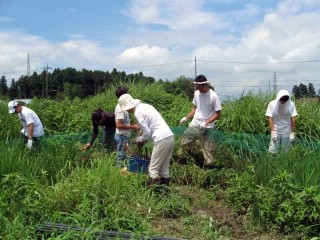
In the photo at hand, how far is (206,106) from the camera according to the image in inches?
271

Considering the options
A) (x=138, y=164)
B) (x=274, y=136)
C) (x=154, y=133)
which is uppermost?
(x=154, y=133)

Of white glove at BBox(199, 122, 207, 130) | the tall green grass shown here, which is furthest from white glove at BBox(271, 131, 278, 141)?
the tall green grass

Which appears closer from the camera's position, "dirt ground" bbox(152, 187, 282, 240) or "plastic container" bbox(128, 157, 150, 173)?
"dirt ground" bbox(152, 187, 282, 240)

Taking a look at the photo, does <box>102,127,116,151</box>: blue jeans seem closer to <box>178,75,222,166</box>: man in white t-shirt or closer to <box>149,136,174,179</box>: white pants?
<box>178,75,222,166</box>: man in white t-shirt

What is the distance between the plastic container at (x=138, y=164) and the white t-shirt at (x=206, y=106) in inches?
48.9

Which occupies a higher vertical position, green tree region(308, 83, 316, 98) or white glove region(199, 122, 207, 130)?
green tree region(308, 83, 316, 98)

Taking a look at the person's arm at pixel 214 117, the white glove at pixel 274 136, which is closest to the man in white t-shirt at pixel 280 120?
the white glove at pixel 274 136

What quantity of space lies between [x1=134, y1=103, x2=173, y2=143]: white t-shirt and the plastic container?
431 millimetres

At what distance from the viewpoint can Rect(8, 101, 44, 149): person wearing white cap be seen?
24.6 feet

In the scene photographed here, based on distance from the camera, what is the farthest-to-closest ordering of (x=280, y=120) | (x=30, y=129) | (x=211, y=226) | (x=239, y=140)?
(x=30, y=129) → (x=239, y=140) → (x=280, y=120) → (x=211, y=226)

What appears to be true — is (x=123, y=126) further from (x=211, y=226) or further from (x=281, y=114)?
(x=211, y=226)

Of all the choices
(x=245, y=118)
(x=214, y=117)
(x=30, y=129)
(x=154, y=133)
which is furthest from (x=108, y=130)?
(x=245, y=118)

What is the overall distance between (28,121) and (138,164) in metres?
2.51

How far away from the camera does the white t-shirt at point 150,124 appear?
5566 mm
